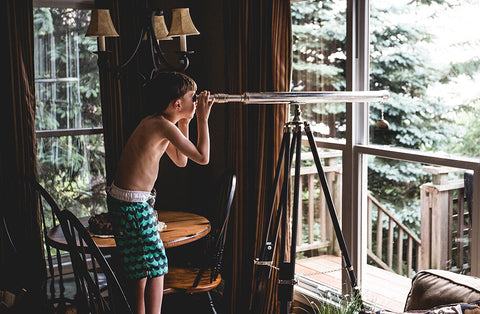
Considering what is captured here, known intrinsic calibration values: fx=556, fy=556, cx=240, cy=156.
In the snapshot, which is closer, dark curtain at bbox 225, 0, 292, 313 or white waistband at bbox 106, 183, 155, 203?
white waistband at bbox 106, 183, 155, 203

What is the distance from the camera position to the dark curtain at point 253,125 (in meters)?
3.08

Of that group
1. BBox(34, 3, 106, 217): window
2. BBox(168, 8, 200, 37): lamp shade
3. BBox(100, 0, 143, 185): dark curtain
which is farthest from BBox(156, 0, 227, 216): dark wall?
BBox(168, 8, 200, 37): lamp shade

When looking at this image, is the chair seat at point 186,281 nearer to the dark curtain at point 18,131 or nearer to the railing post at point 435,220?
the dark curtain at point 18,131

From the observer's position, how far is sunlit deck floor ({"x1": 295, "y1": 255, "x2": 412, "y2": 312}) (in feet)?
9.09

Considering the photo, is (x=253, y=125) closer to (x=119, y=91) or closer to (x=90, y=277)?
(x=119, y=91)

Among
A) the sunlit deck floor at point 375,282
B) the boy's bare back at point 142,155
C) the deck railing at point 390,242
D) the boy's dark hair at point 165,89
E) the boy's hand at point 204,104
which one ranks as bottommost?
the sunlit deck floor at point 375,282

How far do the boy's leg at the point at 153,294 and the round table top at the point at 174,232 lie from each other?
0.62 feet

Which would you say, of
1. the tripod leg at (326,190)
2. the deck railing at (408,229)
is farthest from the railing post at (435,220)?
the tripod leg at (326,190)

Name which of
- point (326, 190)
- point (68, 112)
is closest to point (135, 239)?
point (326, 190)

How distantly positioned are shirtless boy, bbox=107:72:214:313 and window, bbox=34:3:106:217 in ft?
4.71

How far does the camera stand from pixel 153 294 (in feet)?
8.59

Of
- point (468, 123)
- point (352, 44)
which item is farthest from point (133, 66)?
point (468, 123)

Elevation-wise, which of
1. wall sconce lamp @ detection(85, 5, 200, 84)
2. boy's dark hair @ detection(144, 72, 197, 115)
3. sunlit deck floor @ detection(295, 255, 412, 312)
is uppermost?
wall sconce lamp @ detection(85, 5, 200, 84)

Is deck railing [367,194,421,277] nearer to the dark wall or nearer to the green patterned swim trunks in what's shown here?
the green patterned swim trunks
